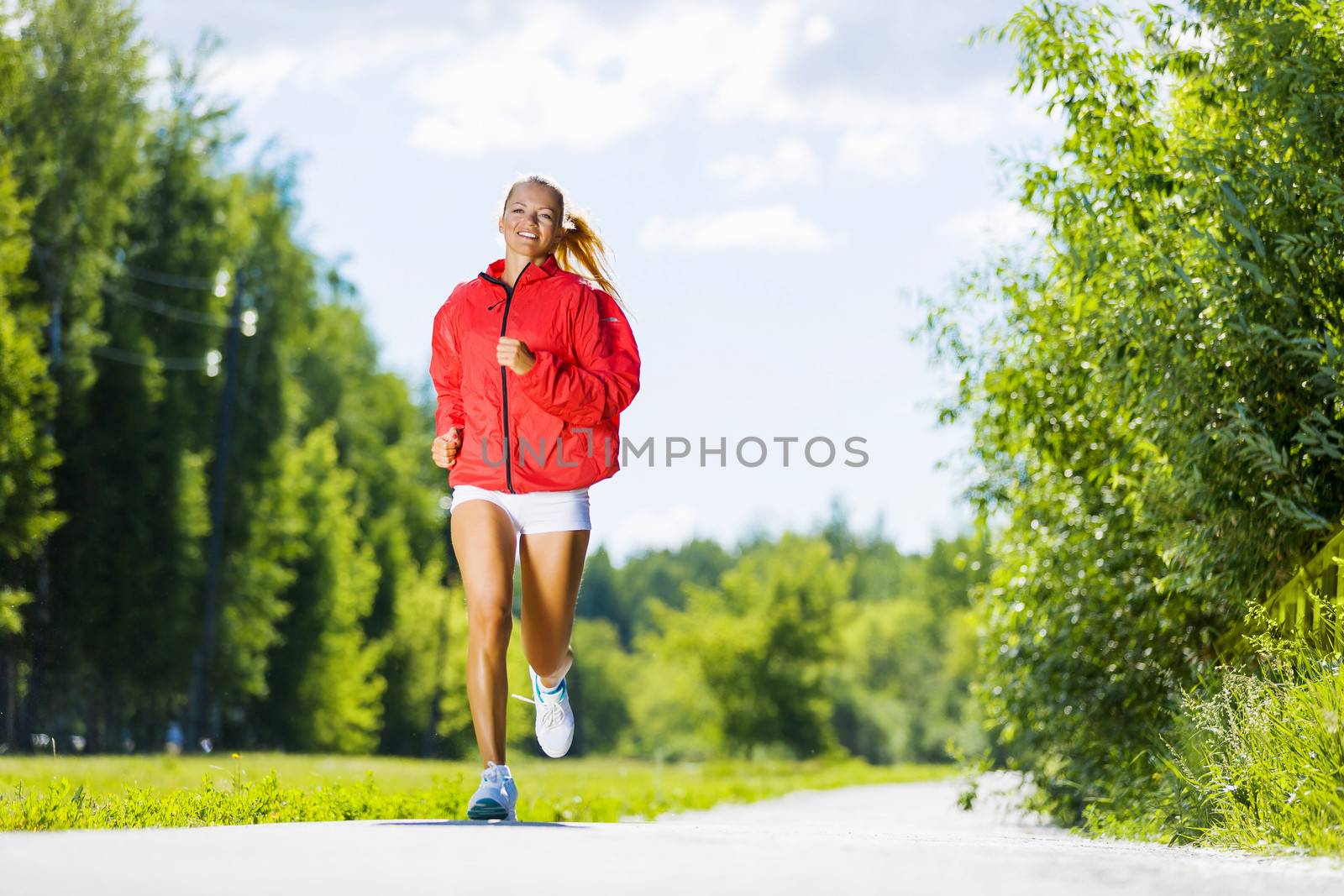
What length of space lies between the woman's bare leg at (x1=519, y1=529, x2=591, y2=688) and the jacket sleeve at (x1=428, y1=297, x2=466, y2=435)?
0.62 meters

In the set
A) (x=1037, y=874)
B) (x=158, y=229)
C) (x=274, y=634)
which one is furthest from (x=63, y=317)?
(x=1037, y=874)

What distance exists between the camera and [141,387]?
30875 mm

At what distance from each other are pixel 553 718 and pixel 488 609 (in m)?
0.88

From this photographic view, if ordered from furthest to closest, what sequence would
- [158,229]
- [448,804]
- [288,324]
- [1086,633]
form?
[288,324] → [158,229] → [1086,633] → [448,804]

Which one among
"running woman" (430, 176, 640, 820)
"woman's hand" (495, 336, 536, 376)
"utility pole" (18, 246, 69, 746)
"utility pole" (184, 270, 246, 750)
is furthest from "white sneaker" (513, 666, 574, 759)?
"utility pole" (18, 246, 69, 746)

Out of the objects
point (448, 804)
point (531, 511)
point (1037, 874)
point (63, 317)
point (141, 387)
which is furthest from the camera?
point (141, 387)

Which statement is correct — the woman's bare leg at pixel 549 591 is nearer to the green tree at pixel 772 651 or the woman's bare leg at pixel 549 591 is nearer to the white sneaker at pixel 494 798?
the white sneaker at pixel 494 798

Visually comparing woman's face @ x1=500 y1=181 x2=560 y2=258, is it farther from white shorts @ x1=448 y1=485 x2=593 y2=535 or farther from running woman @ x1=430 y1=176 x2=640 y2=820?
white shorts @ x1=448 y1=485 x2=593 y2=535

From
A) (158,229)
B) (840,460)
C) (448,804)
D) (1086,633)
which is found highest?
(158,229)

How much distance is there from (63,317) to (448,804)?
23.8m

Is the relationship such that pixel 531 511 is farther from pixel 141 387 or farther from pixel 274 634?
pixel 274 634

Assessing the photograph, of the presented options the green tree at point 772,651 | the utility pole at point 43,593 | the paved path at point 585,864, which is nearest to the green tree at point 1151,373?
the paved path at point 585,864

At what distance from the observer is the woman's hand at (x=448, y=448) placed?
612cm

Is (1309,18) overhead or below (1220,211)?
overhead
